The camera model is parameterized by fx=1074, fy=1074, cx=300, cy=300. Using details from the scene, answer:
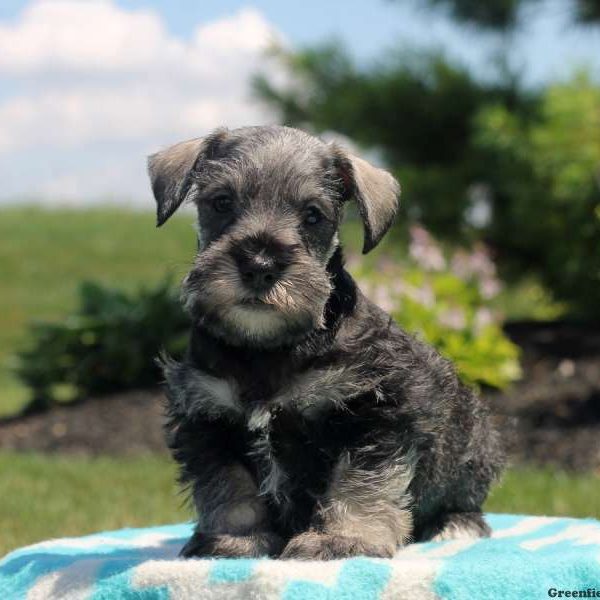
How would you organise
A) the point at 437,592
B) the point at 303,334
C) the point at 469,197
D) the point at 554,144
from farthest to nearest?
the point at 469,197 < the point at 554,144 < the point at 303,334 < the point at 437,592

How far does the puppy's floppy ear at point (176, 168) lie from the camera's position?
420cm

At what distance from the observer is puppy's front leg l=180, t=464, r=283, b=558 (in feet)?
12.8

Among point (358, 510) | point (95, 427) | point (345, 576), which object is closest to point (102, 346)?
point (95, 427)

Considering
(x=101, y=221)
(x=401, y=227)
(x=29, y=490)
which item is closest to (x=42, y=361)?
(x=29, y=490)

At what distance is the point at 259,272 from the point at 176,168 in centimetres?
86

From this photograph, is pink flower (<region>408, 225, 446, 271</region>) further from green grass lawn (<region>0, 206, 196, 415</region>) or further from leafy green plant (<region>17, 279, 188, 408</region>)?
green grass lawn (<region>0, 206, 196, 415</region>)

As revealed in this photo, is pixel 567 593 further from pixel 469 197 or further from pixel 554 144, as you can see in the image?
pixel 469 197

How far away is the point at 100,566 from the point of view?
3.96m

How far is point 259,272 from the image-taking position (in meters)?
3.62

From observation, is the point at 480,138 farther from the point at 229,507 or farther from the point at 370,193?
the point at 229,507

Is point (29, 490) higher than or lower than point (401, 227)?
lower

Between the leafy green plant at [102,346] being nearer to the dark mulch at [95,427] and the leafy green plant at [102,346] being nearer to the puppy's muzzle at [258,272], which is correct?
the dark mulch at [95,427]

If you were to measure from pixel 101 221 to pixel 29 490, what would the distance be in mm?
19071

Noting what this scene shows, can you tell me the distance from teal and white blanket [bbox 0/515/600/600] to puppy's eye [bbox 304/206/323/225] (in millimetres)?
1252
